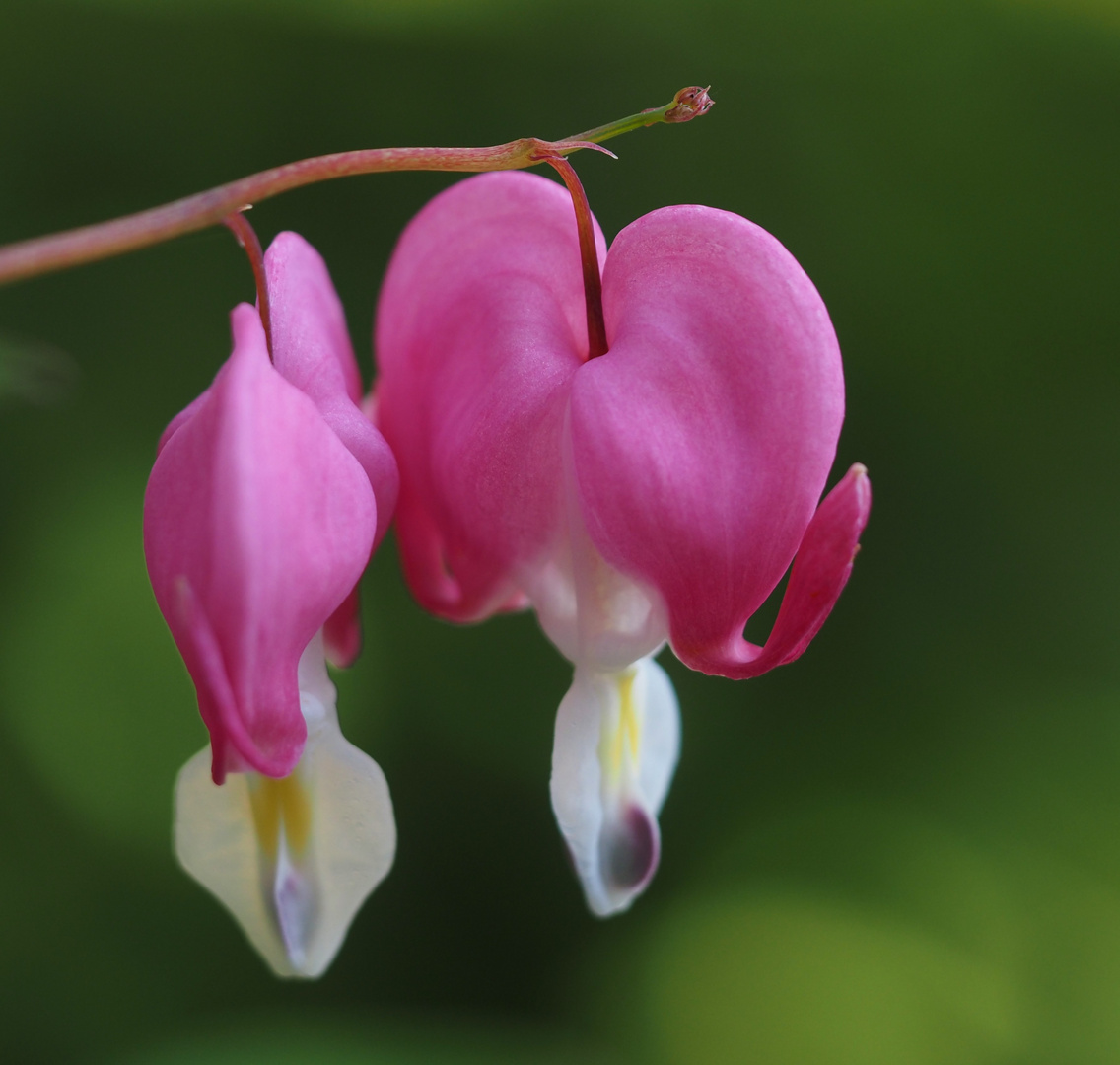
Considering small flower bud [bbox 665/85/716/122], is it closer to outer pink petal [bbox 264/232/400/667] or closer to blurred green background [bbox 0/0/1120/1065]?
outer pink petal [bbox 264/232/400/667]

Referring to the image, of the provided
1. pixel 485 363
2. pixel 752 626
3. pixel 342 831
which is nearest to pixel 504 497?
pixel 485 363

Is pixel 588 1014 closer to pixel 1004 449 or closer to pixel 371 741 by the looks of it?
pixel 371 741

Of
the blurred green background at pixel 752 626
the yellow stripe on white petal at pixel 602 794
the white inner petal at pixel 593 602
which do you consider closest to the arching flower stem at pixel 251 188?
the white inner petal at pixel 593 602

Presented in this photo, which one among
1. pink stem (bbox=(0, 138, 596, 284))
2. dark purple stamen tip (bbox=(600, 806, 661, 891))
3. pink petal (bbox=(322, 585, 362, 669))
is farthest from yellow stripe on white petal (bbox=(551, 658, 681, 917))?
pink stem (bbox=(0, 138, 596, 284))

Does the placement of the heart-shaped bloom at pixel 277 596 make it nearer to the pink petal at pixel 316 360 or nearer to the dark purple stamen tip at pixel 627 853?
the pink petal at pixel 316 360

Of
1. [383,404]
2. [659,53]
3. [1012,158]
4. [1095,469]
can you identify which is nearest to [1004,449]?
[1095,469]

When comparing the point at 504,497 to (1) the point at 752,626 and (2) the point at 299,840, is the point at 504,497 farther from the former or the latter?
(1) the point at 752,626

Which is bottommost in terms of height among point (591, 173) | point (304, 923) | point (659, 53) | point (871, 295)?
point (304, 923)

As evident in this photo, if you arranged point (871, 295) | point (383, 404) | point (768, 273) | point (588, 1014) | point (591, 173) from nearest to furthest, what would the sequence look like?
point (768, 273)
point (383, 404)
point (591, 173)
point (871, 295)
point (588, 1014)
